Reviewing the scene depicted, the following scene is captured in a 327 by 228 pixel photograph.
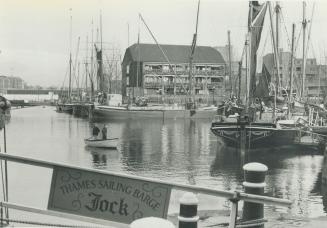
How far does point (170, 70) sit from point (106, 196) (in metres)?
106

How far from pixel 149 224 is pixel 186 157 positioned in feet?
100

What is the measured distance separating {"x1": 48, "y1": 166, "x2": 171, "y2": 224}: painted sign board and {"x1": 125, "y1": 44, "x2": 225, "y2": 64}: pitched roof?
105 metres

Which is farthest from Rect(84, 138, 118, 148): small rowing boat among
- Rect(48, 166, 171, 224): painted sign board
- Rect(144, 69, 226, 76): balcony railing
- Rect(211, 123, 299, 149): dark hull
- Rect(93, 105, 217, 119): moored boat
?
Rect(144, 69, 226, 76): balcony railing

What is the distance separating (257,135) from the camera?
35.3 m

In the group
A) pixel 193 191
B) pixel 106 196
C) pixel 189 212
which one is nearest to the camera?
pixel 193 191

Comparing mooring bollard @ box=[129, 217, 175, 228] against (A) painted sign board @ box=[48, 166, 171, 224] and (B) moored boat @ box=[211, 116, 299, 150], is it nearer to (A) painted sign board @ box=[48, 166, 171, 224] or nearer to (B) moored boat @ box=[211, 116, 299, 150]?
(A) painted sign board @ box=[48, 166, 171, 224]

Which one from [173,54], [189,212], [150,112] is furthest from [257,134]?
[173,54]

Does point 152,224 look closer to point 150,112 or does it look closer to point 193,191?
point 193,191

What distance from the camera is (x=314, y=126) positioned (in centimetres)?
3466

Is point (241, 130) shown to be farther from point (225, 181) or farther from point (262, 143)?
point (225, 181)

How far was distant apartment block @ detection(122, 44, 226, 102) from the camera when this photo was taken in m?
110

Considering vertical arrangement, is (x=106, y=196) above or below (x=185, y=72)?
below

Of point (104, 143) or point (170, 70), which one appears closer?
point (104, 143)

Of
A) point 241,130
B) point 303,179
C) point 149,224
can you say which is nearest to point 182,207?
point 149,224
